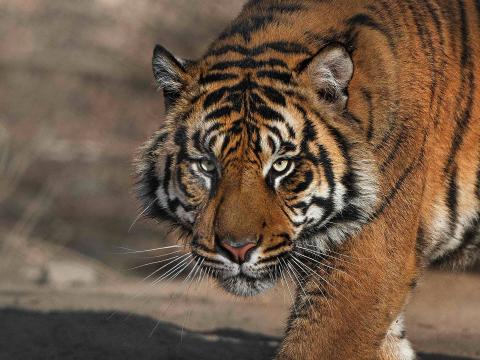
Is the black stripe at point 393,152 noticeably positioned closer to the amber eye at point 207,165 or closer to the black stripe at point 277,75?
the black stripe at point 277,75

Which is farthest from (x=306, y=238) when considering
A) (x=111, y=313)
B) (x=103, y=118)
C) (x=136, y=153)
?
(x=103, y=118)

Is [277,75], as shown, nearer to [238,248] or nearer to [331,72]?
[331,72]

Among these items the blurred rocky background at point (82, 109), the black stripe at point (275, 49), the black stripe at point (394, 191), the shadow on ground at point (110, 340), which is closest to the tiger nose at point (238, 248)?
the black stripe at point (394, 191)

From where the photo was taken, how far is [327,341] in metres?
3.57

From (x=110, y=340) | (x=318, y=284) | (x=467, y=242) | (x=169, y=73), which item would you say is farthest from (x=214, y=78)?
(x=110, y=340)

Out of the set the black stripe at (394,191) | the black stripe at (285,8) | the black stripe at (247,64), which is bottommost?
the black stripe at (394,191)

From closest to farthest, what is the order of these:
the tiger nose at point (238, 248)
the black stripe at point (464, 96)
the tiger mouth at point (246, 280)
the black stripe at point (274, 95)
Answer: the tiger nose at point (238, 248) → the tiger mouth at point (246, 280) → the black stripe at point (274, 95) → the black stripe at point (464, 96)

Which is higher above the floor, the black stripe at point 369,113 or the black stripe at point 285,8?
the black stripe at point 285,8

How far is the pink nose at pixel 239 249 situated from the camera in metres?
3.27

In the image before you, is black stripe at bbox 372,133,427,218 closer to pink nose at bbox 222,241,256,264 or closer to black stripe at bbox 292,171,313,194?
black stripe at bbox 292,171,313,194

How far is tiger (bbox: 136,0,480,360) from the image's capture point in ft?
11.1

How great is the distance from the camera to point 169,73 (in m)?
3.67

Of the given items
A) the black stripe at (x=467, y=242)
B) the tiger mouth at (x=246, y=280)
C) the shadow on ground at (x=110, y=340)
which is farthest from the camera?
the shadow on ground at (x=110, y=340)

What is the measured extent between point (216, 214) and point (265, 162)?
24 cm
